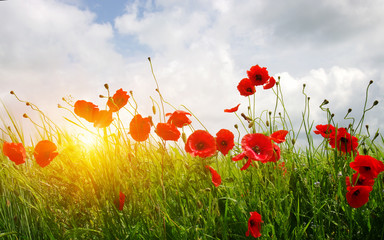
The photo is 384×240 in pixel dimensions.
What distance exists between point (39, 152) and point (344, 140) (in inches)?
80.0

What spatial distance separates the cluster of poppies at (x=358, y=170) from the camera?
183 cm

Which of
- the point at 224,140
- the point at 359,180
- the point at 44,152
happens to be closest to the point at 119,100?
the point at 44,152

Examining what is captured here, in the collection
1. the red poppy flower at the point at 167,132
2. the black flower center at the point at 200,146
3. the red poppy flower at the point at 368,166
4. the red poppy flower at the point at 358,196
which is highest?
the red poppy flower at the point at 167,132

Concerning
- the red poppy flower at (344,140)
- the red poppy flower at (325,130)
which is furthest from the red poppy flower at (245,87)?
the red poppy flower at (344,140)

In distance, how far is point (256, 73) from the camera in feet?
8.13

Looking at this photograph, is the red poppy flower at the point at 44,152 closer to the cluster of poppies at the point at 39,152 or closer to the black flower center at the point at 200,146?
the cluster of poppies at the point at 39,152

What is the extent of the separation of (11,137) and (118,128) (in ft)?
4.18

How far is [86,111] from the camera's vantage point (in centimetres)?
202

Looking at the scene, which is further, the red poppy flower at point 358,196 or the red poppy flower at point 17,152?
the red poppy flower at point 17,152

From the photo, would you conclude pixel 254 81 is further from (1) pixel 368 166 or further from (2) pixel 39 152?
(2) pixel 39 152

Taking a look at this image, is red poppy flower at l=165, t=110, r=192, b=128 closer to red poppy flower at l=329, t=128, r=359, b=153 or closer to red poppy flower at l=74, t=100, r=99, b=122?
red poppy flower at l=74, t=100, r=99, b=122

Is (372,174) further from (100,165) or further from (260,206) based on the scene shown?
(100,165)

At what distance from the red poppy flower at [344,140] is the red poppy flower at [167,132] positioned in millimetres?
1161

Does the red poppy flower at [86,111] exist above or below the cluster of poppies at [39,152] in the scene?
above
